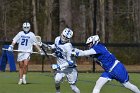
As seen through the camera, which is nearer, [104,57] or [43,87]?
[104,57]

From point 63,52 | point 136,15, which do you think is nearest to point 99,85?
point 63,52

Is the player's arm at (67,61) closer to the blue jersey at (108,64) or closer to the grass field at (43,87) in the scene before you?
the blue jersey at (108,64)

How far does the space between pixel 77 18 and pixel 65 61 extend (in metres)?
38.9

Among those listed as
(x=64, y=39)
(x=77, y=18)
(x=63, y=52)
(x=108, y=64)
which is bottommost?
(x=108, y=64)

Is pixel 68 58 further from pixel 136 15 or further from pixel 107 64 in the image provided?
pixel 136 15

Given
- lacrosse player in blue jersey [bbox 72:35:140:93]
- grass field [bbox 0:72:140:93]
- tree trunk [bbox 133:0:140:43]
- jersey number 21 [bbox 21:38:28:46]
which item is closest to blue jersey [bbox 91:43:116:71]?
lacrosse player in blue jersey [bbox 72:35:140:93]

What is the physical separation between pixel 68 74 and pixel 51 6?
118ft

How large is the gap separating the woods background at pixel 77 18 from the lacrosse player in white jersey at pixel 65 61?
98.4 feet

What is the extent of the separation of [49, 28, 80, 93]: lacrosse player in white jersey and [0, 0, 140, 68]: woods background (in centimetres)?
2998

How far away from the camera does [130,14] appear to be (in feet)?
189

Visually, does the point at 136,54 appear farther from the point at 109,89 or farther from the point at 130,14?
the point at 130,14

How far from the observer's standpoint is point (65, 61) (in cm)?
1542

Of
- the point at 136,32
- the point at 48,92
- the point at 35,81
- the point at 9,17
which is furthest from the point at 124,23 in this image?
the point at 48,92

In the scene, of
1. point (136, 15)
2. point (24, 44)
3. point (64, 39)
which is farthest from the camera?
point (136, 15)
